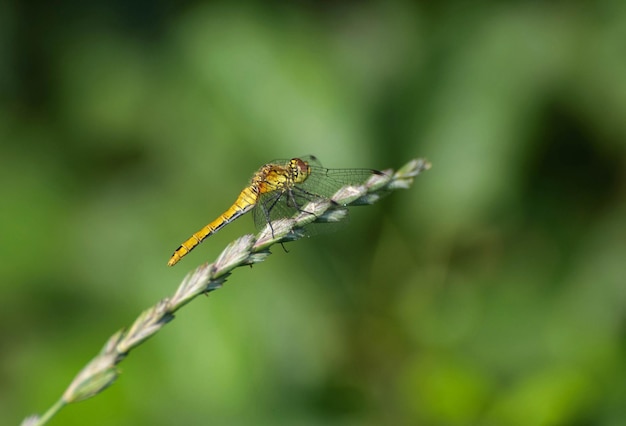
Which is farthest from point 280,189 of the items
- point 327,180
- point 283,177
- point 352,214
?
point 352,214

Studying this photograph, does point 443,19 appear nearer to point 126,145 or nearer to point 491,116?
point 491,116

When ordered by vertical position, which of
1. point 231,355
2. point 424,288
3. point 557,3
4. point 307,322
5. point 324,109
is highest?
point 557,3

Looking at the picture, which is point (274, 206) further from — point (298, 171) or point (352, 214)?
point (352, 214)

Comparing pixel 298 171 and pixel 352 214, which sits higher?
pixel 352 214

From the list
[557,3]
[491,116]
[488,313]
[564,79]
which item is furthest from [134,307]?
[557,3]

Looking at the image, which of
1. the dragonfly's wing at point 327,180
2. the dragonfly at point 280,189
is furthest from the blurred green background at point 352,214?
the dragonfly's wing at point 327,180

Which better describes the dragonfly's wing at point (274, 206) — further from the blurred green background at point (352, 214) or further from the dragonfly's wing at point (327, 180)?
the blurred green background at point (352, 214)
